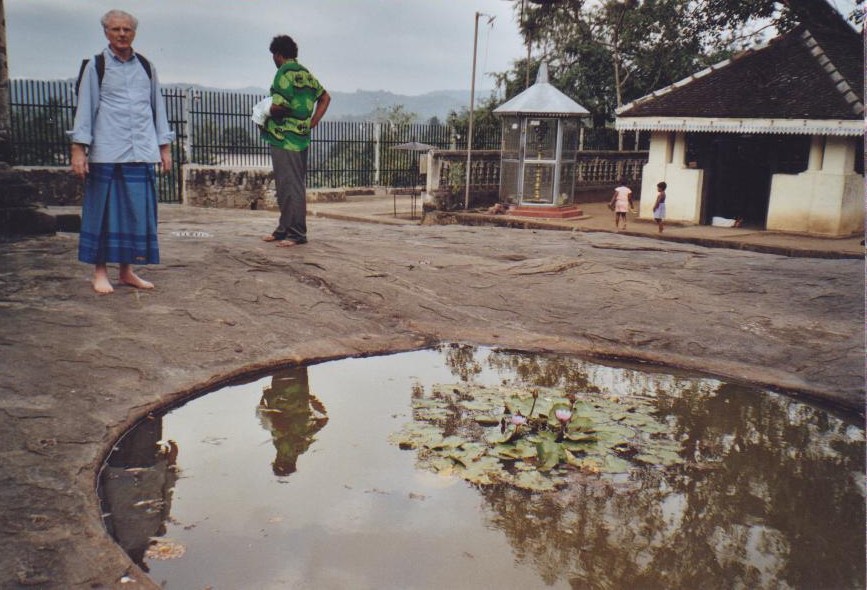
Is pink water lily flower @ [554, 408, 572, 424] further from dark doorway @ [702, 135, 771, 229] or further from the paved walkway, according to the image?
dark doorway @ [702, 135, 771, 229]

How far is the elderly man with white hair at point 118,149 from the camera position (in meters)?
4.79

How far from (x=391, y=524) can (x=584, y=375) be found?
7.33ft

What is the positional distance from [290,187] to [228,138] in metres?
10.3

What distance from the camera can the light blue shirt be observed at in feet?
15.7

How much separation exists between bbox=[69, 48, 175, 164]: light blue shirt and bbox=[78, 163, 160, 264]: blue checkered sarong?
0.10 meters

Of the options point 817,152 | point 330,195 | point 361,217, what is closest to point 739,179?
point 817,152

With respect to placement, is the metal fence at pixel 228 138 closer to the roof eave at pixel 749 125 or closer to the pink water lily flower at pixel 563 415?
the roof eave at pixel 749 125

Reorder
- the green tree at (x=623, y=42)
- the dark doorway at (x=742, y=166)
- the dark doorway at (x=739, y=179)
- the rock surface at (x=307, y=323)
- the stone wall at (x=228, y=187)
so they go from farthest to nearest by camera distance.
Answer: the green tree at (x=623, y=42) → the dark doorway at (x=739, y=179) → the stone wall at (x=228, y=187) → the dark doorway at (x=742, y=166) → the rock surface at (x=307, y=323)

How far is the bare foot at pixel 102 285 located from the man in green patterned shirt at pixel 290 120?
2.00 meters

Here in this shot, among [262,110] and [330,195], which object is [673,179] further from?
[262,110]

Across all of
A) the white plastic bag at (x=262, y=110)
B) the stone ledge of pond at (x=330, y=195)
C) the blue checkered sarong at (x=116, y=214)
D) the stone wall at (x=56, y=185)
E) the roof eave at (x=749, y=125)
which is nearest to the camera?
the blue checkered sarong at (x=116, y=214)

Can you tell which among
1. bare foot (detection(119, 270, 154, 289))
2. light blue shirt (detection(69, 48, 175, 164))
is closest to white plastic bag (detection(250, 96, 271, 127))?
light blue shirt (detection(69, 48, 175, 164))

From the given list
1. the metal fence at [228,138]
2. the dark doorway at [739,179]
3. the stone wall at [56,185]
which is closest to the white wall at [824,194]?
the dark doorway at [739,179]

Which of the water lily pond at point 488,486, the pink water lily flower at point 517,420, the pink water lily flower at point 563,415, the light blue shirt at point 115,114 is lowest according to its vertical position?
the water lily pond at point 488,486
